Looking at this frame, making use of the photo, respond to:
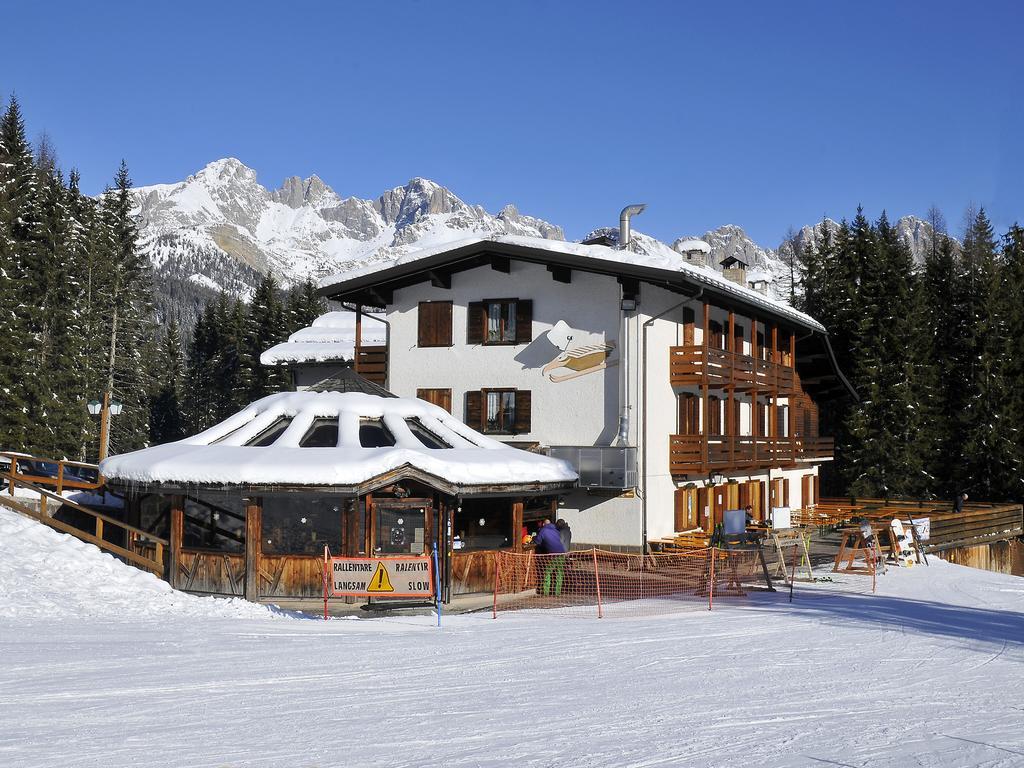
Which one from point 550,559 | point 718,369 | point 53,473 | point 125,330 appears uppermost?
point 125,330

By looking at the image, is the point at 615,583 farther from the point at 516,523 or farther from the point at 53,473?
the point at 53,473

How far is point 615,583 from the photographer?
2097 cm

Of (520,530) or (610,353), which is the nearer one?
(520,530)

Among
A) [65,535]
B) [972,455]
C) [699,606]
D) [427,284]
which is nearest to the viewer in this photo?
[699,606]

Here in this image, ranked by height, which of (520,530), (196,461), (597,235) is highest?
(597,235)

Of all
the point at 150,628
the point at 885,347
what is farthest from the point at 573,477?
the point at 885,347

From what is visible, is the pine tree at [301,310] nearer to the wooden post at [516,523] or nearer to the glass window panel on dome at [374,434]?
the glass window panel on dome at [374,434]

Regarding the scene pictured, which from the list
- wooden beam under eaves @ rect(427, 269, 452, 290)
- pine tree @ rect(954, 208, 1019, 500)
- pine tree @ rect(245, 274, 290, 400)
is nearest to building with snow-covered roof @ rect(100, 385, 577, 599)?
wooden beam under eaves @ rect(427, 269, 452, 290)

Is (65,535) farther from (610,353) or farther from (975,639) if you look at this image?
(975,639)

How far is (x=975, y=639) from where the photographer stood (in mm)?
14602

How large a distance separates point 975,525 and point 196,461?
88.5 feet

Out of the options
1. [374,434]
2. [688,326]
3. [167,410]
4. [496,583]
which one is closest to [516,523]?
[374,434]

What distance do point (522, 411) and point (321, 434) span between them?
688 cm

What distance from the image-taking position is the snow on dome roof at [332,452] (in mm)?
18609
